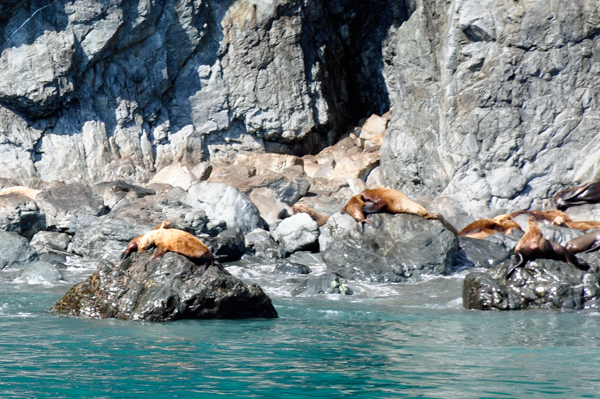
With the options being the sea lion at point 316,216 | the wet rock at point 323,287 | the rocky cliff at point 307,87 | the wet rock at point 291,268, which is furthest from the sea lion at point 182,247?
the rocky cliff at point 307,87

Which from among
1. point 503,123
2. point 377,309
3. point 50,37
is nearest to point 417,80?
point 503,123

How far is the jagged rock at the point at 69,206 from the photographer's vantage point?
640 inches

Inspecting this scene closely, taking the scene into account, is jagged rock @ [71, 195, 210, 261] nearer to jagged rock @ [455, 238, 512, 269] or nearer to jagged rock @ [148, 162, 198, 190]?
jagged rock @ [455, 238, 512, 269]

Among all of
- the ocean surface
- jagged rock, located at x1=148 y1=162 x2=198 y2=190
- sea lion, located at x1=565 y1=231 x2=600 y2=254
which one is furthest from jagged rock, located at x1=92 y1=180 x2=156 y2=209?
sea lion, located at x1=565 y1=231 x2=600 y2=254

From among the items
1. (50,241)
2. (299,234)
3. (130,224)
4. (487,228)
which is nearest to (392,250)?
(299,234)

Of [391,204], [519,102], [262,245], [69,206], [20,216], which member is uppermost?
[519,102]

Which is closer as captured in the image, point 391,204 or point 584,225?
point 391,204

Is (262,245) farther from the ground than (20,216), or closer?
closer

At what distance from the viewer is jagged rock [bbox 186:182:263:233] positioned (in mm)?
15734

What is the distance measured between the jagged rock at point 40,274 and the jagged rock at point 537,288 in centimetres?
683

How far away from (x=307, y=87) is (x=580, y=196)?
41.5ft

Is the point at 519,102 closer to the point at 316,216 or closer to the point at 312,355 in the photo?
the point at 316,216

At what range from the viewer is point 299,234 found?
13984mm

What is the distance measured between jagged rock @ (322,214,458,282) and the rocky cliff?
22.9ft
